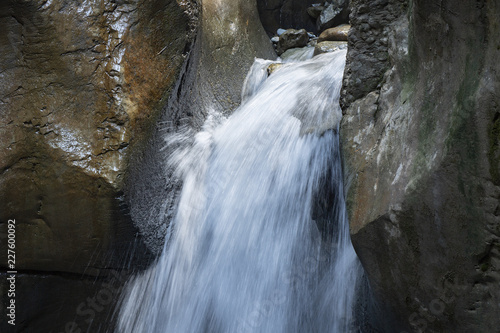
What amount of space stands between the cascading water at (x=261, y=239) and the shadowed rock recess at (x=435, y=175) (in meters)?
0.59

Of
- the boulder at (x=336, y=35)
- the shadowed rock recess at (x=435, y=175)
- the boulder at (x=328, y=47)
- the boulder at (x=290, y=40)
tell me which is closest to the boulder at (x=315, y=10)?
the boulder at (x=290, y=40)

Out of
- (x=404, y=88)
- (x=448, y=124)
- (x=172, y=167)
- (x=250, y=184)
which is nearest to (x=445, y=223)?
(x=448, y=124)

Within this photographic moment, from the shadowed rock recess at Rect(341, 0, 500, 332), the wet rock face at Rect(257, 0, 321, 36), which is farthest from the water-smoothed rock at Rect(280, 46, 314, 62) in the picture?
the shadowed rock recess at Rect(341, 0, 500, 332)

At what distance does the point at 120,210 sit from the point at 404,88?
203 centimetres

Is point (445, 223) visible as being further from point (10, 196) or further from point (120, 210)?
point (10, 196)

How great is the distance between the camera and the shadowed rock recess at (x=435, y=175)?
1.38 metres

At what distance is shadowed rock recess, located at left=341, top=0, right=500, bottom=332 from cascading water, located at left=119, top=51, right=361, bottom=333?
1.95 ft

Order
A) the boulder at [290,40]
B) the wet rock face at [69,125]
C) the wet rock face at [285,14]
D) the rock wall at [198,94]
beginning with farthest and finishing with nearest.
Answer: the wet rock face at [285,14] < the boulder at [290,40] < the rock wall at [198,94] < the wet rock face at [69,125]

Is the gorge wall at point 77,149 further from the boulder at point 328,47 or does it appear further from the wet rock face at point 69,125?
the boulder at point 328,47

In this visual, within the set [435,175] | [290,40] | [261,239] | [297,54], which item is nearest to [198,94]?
[261,239]

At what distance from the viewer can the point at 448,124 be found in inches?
58.9

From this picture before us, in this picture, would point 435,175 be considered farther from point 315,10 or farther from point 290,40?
point 315,10

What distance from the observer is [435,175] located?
59.6 inches

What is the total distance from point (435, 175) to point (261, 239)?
1621 mm
